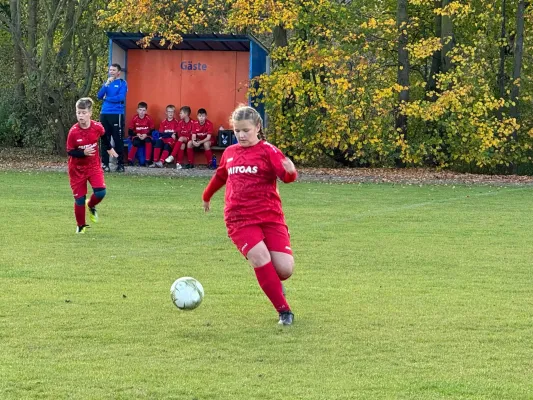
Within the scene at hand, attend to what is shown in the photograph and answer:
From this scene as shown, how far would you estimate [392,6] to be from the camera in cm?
2627

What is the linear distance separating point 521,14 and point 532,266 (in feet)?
49.7

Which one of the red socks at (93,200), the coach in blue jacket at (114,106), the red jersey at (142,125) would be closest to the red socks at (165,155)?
the red jersey at (142,125)

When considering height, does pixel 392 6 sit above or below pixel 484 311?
above

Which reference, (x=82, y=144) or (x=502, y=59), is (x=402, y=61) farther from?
(x=82, y=144)

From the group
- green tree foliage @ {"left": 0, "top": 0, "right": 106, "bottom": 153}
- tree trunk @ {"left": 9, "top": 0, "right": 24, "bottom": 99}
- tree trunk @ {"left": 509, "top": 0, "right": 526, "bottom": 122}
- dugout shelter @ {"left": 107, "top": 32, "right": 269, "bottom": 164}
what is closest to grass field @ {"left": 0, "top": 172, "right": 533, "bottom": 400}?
dugout shelter @ {"left": 107, "top": 32, "right": 269, "bottom": 164}

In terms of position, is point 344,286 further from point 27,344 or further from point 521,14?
point 521,14

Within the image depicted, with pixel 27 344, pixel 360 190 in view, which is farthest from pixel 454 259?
pixel 360 190

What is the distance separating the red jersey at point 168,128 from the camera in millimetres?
23328

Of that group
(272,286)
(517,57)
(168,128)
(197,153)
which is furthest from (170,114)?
(272,286)

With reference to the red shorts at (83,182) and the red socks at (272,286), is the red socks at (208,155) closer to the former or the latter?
the red shorts at (83,182)

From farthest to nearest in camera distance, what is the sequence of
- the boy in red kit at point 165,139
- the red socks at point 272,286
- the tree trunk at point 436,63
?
1. the tree trunk at point 436,63
2. the boy in red kit at point 165,139
3. the red socks at point 272,286

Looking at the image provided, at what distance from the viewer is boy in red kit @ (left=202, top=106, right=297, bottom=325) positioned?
7434 millimetres

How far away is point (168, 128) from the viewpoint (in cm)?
2339

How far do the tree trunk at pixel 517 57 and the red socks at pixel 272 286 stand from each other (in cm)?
1800
